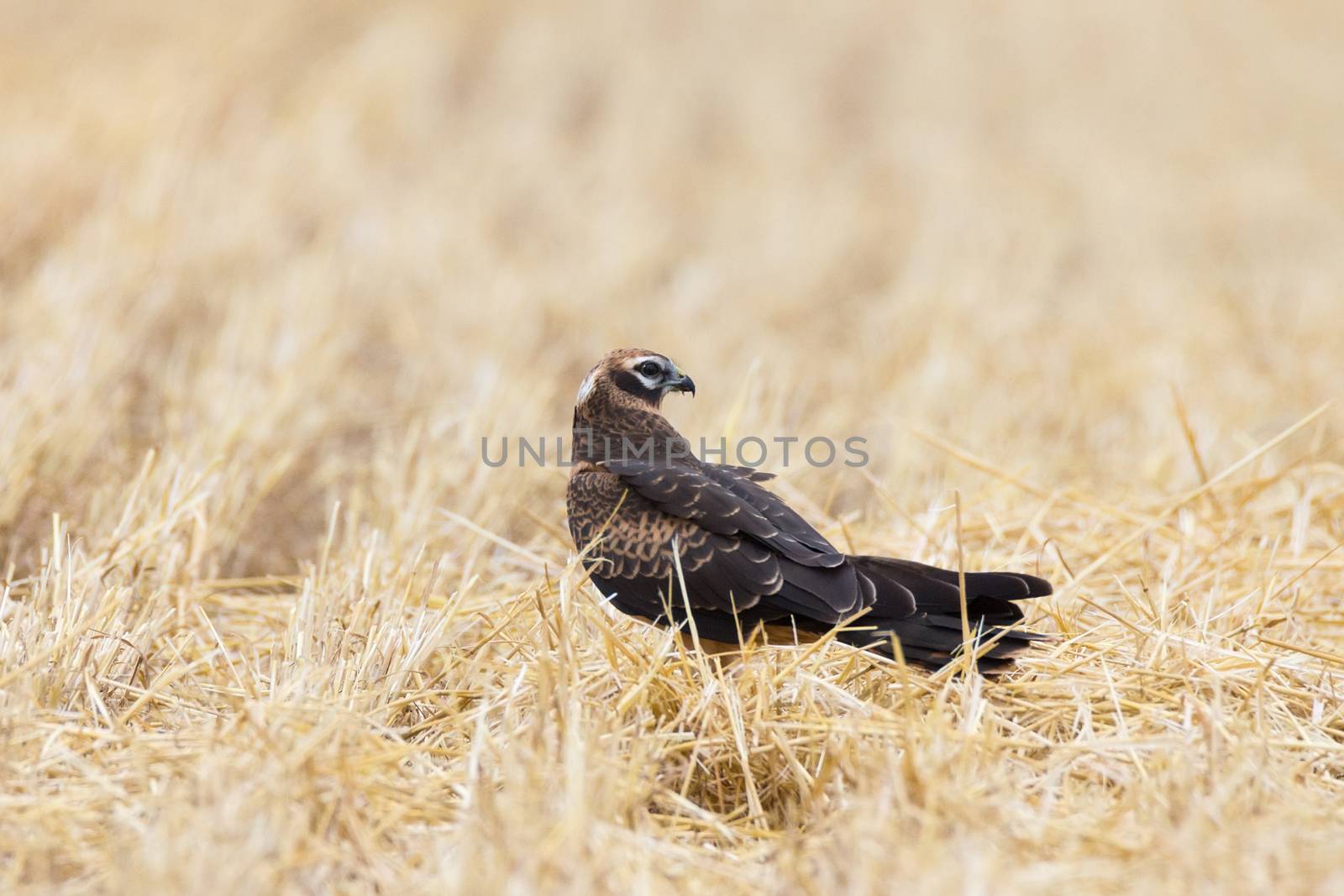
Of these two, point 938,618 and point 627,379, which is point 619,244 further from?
point 938,618

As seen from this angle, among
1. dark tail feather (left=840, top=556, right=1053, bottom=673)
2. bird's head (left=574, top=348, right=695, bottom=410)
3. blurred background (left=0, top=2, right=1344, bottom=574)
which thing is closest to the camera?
dark tail feather (left=840, top=556, right=1053, bottom=673)

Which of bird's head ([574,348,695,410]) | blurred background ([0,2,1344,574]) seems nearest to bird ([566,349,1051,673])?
bird's head ([574,348,695,410])

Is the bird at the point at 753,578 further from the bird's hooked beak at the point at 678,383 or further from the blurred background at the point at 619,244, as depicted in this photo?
the blurred background at the point at 619,244

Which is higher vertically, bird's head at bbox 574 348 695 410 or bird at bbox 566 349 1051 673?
bird's head at bbox 574 348 695 410

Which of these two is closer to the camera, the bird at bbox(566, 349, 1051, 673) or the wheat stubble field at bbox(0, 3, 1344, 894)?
the wheat stubble field at bbox(0, 3, 1344, 894)

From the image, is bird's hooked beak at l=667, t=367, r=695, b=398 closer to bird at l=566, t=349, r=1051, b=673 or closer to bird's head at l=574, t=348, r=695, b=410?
bird's head at l=574, t=348, r=695, b=410

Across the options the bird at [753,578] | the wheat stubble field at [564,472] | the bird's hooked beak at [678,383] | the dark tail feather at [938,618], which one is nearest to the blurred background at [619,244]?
the wheat stubble field at [564,472]

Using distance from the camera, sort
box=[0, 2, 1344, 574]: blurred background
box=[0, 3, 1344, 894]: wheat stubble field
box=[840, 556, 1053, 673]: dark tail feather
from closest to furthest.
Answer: box=[0, 3, 1344, 894]: wheat stubble field, box=[840, 556, 1053, 673]: dark tail feather, box=[0, 2, 1344, 574]: blurred background
